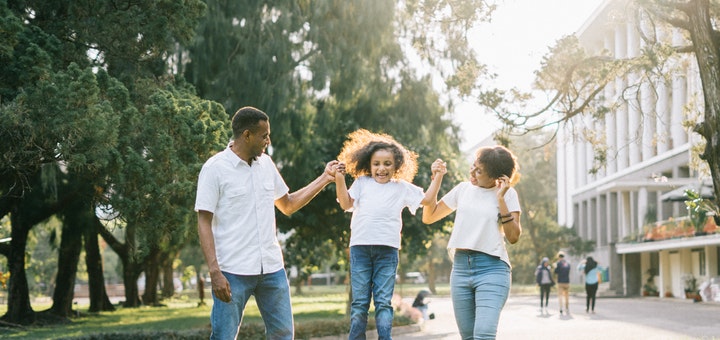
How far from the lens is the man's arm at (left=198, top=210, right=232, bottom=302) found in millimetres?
5574

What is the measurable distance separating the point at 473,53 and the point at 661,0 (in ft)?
28.6

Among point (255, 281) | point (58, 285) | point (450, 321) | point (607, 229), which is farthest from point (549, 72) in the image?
point (607, 229)

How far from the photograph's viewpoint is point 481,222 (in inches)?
248

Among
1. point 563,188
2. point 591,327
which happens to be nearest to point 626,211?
point 563,188

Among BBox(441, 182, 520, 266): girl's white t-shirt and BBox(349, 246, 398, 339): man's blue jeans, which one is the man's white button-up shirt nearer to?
BBox(349, 246, 398, 339): man's blue jeans

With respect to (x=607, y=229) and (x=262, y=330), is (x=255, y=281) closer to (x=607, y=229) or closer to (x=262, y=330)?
(x=262, y=330)

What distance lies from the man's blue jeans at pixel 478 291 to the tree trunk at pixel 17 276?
19.7 meters

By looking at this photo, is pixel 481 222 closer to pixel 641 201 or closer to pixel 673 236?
pixel 673 236

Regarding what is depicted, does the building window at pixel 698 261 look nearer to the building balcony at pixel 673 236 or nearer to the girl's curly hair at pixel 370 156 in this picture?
the building balcony at pixel 673 236

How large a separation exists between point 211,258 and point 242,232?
28cm

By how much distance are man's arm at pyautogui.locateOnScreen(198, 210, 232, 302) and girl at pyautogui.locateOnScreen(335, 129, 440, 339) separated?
4.09ft

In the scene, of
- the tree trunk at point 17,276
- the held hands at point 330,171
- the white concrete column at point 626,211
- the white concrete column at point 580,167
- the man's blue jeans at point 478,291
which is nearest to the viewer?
the man's blue jeans at point 478,291

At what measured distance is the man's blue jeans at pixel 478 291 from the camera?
6078 mm

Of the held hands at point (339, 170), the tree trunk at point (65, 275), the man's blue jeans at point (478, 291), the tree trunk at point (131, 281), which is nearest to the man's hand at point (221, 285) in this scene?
the held hands at point (339, 170)
